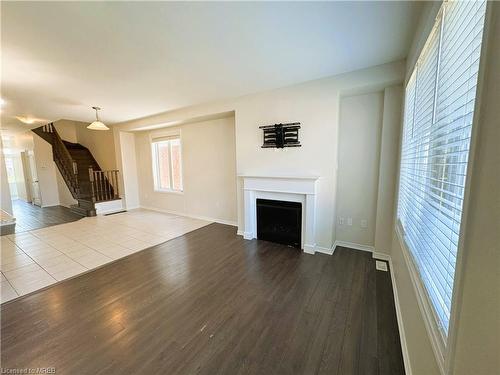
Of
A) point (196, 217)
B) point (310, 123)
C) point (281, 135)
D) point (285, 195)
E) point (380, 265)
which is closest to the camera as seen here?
point (380, 265)

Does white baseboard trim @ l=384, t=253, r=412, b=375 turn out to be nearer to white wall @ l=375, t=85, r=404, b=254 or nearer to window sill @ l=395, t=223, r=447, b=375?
window sill @ l=395, t=223, r=447, b=375

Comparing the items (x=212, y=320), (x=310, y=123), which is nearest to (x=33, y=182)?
(x=212, y=320)

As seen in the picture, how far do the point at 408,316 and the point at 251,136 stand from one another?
3.04m

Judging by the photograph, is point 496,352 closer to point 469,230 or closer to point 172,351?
point 469,230

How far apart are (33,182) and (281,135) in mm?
9017

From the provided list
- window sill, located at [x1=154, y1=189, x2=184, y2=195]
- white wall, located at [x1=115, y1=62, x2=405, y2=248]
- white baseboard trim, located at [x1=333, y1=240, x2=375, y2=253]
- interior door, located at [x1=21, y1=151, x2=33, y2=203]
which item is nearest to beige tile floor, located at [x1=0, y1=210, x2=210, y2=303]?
window sill, located at [x1=154, y1=189, x2=184, y2=195]

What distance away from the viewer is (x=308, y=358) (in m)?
1.57

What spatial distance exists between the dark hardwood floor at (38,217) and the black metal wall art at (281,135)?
5.41 metres

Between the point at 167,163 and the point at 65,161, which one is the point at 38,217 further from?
the point at 167,163

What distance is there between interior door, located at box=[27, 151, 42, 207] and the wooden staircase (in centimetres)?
90

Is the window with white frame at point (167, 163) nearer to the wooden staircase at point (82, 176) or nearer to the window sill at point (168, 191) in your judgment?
the window sill at point (168, 191)

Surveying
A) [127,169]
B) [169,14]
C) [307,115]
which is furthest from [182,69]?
[127,169]

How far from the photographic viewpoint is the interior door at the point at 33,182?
23.3 ft

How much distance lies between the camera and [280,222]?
3584mm
